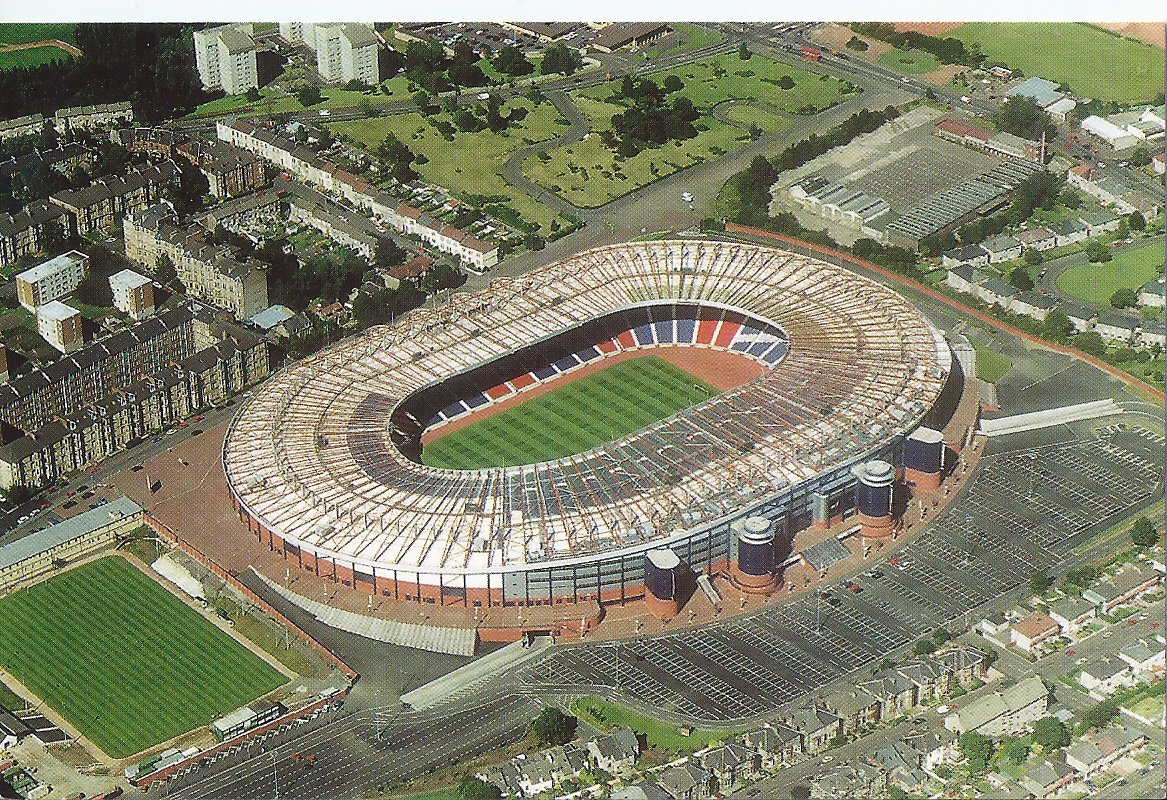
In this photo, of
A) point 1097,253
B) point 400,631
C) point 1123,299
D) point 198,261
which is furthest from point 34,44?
point 1123,299

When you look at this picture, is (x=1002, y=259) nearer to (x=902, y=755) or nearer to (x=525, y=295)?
(x=525, y=295)

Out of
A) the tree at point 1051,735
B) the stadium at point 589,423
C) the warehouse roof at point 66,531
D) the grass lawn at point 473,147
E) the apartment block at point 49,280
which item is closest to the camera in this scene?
the tree at point 1051,735

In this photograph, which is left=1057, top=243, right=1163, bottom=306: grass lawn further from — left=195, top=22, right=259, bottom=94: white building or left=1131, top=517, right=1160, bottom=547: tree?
left=195, top=22, right=259, bottom=94: white building

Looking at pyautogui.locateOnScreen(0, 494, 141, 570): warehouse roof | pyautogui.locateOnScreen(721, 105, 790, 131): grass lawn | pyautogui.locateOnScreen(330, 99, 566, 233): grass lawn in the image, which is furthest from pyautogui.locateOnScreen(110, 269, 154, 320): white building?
pyautogui.locateOnScreen(721, 105, 790, 131): grass lawn

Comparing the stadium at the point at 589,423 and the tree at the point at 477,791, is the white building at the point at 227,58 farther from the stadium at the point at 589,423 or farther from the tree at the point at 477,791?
the tree at the point at 477,791

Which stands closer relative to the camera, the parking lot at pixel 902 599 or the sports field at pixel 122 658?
the sports field at pixel 122 658

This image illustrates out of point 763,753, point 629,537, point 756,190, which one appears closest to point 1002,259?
point 756,190

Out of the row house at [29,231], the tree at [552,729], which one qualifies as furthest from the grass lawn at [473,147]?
the tree at [552,729]
